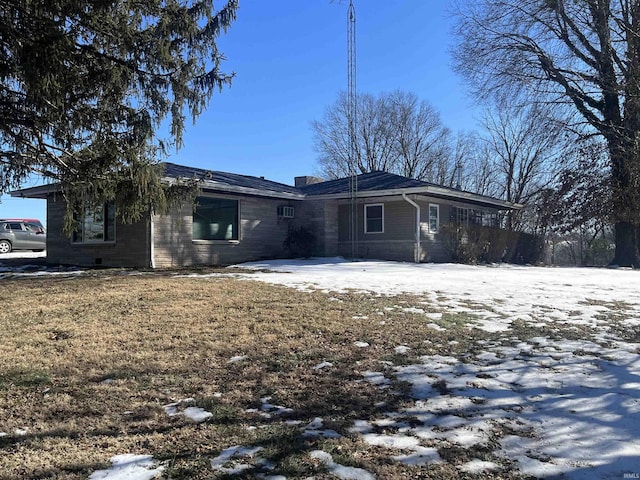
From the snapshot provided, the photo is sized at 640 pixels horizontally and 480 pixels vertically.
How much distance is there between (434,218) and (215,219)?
8.48 meters

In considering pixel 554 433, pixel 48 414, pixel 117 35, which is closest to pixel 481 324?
pixel 554 433

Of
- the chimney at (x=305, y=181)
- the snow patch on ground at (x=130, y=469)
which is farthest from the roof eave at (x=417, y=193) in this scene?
the snow patch on ground at (x=130, y=469)

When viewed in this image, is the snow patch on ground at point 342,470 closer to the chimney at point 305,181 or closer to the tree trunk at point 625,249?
the tree trunk at point 625,249

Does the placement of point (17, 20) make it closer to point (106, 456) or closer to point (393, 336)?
point (106, 456)

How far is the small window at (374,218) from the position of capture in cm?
1741

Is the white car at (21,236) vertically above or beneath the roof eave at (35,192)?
beneath

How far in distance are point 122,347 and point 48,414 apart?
1585 mm

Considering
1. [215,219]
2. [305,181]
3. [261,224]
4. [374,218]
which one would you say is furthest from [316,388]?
[305,181]

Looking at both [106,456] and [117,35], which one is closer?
[106,456]

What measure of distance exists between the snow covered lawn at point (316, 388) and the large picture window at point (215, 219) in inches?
270

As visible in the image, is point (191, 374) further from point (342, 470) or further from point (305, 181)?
point (305, 181)

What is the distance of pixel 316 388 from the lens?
12.9ft

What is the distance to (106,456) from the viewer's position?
2.76m

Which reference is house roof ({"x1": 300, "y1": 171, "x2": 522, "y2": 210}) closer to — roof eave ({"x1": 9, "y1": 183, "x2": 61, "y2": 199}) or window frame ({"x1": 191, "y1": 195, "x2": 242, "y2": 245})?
window frame ({"x1": 191, "y1": 195, "x2": 242, "y2": 245})
